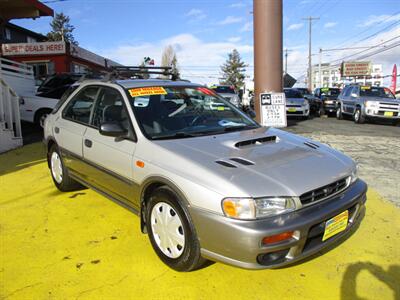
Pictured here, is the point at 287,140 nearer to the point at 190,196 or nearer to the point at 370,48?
the point at 190,196

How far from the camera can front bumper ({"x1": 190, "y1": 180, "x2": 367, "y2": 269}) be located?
2.61m

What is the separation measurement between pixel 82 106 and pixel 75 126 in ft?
0.89

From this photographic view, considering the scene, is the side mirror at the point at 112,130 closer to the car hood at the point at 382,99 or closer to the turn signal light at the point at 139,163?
the turn signal light at the point at 139,163

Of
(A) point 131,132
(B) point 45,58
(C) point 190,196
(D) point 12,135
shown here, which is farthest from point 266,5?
(B) point 45,58

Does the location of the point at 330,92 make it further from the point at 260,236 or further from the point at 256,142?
the point at 260,236

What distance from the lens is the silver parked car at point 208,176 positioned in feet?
8.79

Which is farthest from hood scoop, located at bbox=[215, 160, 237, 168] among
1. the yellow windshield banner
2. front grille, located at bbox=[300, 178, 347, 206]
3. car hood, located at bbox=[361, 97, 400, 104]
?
car hood, located at bbox=[361, 97, 400, 104]

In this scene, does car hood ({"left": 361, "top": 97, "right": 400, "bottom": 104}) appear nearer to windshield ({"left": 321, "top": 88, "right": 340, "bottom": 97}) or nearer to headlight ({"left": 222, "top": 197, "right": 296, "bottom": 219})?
windshield ({"left": 321, "top": 88, "right": 340, "bottom": 97})

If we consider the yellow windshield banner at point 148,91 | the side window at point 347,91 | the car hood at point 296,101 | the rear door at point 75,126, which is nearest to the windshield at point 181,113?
the yellow windshield banner at point 148,91

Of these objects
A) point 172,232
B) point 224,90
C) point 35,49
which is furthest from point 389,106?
point 35,49

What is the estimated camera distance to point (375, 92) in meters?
16.5

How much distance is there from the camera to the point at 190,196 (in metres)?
2.88

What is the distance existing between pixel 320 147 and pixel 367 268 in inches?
46.5

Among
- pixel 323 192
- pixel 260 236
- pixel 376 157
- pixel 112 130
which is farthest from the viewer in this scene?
pixel 376 157
